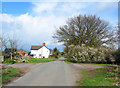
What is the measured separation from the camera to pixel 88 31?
26.3 m

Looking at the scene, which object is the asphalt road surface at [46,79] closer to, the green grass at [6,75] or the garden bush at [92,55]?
the green grass at [6,75]

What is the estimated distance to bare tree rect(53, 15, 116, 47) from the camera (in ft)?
84.8

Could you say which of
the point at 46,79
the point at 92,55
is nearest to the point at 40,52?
the point at 92,55

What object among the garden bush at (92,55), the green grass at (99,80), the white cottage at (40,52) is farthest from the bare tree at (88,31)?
the white cottage at (40,52)

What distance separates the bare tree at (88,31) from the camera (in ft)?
84.8

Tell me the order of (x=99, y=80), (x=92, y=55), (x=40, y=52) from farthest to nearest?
(x=40, y=52) < (x=92, y=55) < (x=99, y=80)

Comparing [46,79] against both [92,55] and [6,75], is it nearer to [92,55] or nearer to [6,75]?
[6,75]

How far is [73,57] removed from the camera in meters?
22.5

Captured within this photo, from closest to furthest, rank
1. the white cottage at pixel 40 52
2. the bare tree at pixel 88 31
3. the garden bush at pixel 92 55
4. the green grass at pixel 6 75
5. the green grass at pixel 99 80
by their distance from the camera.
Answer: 1. the green grass at pixel 99 80
2. the green grass at pixel 6 75
3. the garden bush at pixel 92 55
4. the bare tree at pixel 88 31
5. the white cottage at pixel 40 52

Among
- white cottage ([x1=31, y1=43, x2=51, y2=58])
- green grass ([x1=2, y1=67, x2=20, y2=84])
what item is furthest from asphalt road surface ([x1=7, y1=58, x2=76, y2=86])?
white cottage ([x1=31, y1=43, x2=51, y2=58])

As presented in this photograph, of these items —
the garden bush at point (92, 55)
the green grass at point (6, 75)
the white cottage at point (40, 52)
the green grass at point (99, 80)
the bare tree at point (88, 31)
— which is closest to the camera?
the green grass at point (99, 80)

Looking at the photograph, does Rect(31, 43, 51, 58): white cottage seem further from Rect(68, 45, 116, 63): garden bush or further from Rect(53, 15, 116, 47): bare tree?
Rect(68, 45, 116, 63): garden bush

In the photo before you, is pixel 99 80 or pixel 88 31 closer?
pixel 99 80

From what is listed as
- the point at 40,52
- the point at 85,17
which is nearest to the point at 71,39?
the point at 85,17
